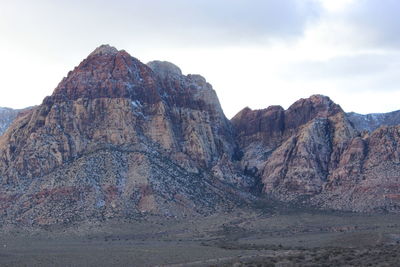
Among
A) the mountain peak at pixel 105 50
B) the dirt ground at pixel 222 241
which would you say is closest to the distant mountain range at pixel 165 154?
the mountain peak at pixel 105 50

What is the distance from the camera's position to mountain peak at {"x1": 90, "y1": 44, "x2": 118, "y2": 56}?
162 meters

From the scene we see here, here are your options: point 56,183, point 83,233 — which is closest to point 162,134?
point 56,183

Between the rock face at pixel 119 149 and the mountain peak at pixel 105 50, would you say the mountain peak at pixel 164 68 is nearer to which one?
the rock face at pixel 119 149

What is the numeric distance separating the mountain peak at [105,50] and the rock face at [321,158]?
44.4 metres

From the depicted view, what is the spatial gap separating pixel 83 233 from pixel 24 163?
3470cm

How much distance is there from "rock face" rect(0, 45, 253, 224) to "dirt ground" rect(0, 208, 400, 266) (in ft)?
28.6

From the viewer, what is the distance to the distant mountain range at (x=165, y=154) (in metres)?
131

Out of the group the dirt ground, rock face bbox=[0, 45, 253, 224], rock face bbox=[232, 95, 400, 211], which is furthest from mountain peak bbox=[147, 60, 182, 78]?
the dirt ground

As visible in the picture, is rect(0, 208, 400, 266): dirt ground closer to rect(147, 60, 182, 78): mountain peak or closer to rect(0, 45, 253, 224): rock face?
rect(0, 45, 253, 224): rock face

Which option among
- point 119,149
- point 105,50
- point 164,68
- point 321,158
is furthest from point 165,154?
point 321,158

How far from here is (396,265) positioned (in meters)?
65.4

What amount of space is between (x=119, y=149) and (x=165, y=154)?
11.5 m

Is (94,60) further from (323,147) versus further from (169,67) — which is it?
(323,147)

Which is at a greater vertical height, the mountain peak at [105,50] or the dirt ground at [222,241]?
A: the mountain peak at [105,50]
